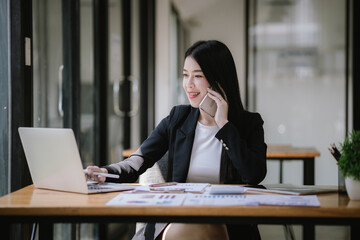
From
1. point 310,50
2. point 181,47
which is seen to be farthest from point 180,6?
point 310,50

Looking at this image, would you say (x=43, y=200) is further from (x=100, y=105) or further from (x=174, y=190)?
(x=100, y=105)

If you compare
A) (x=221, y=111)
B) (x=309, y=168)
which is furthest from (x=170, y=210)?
(x=309, y=168)

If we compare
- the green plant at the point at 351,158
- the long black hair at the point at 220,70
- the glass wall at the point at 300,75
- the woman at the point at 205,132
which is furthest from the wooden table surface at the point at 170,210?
the glass wall at the point at 300,75

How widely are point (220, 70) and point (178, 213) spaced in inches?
43.3

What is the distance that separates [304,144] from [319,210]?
14.9 feet

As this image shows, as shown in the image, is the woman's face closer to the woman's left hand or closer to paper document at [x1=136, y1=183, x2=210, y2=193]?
the woman's left hand

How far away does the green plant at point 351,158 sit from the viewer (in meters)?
1.78

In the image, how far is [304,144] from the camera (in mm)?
6016

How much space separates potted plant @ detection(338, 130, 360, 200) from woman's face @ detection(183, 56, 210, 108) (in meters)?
0.89

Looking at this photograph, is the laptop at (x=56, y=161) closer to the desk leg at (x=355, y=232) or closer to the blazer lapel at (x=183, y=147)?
the blazer lapel at (x=183, y=147)

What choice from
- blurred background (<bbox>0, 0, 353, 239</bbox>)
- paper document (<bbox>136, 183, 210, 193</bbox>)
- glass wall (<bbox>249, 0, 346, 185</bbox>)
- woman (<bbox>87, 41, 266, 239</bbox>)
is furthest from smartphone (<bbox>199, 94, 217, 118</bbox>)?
glass wall (<bbox>249, 0, 346, 185</bbox>)

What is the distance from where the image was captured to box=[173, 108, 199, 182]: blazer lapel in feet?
8.20

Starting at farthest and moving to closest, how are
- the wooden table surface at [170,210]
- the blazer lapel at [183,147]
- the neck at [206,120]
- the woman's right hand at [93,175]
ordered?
the neck at [206,120] → the blazer lapel at [183,147] → the woman's right hand at [93,175] → the wooden table surface at [170,210]

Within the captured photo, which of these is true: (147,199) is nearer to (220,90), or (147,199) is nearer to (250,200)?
(250,200)
